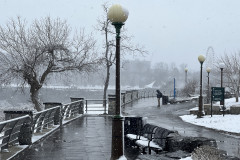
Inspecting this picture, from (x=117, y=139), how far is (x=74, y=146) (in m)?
3.73

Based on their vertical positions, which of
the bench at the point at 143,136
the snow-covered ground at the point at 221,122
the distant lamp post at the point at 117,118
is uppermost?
the distant lamp post at the point at 117,118

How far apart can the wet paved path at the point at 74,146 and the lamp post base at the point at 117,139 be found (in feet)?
5.20

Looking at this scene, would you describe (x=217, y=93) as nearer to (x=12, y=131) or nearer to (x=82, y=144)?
(x=82, y=144)

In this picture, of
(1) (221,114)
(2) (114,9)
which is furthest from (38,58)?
(2) (114,9)

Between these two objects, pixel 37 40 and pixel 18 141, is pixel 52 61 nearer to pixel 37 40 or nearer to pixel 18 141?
pixel 37 40

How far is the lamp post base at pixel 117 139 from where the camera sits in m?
8.56

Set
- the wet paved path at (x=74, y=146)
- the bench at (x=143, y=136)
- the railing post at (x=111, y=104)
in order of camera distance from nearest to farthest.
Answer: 1. the wet paved path at (x=74, y=146)
2. the bench at (x=143, y=136)
3. the railing post at (x=111, y=104)

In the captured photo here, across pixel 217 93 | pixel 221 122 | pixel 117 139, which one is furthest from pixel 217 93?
pixel 117 139

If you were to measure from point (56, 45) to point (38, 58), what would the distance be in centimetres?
179

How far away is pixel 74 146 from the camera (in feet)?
39.3

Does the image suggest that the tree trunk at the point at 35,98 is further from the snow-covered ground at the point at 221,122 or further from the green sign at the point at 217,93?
the green sign at the point at 217,93

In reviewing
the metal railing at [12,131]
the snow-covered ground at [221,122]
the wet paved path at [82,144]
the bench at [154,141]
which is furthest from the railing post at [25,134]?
the snow-covered ground at [221,122]

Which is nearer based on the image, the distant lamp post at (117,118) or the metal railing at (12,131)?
the distant lamp post at (117,118)

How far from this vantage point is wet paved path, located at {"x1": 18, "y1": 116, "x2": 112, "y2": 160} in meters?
10.2
